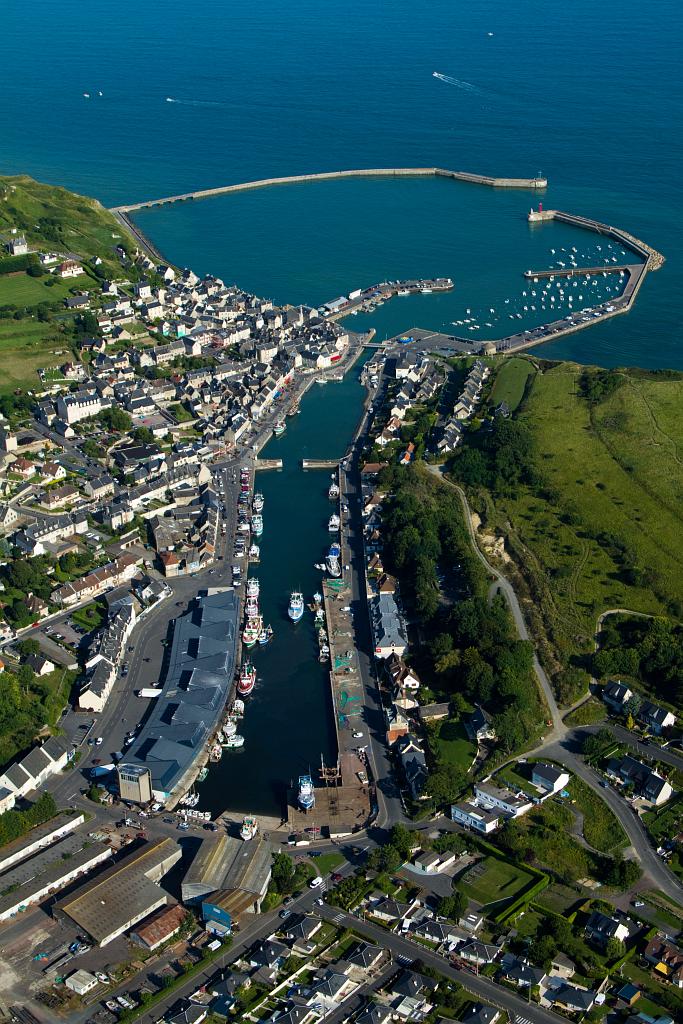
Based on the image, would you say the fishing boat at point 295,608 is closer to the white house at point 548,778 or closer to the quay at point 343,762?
the quay at point 343,762

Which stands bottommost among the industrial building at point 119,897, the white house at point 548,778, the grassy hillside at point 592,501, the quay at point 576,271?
the industrial building at point 119,897

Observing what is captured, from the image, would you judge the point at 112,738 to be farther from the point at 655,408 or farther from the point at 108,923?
the point at 655,408

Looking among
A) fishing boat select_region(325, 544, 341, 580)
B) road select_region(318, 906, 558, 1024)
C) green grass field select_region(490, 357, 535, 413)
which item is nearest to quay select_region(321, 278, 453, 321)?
green grass field select_region(490, 357, 535, 413)

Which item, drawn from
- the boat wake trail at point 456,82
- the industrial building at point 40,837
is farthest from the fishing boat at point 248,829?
the boat wake trail at point 456,82

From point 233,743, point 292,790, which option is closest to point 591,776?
point 292,790

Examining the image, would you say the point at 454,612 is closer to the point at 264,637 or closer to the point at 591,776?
the point at 264,637

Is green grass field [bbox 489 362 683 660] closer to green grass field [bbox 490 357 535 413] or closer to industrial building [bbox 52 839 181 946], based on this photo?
green grass field [bbox 490 357 535 413]
